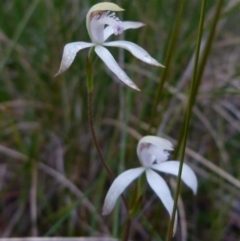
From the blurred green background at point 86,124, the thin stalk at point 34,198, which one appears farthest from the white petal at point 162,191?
the thin stalk at point 34,198

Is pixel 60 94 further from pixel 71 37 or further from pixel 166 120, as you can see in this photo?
pixel 166 120

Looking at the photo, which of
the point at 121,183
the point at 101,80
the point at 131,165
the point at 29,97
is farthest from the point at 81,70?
the point at 121,183

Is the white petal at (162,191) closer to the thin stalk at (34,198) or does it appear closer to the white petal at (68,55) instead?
the white petal at (68,55)

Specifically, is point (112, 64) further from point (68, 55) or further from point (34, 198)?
point (34, 198)

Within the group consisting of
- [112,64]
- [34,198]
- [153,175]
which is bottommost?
[34,198]

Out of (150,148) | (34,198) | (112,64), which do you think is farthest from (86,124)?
(112,64)

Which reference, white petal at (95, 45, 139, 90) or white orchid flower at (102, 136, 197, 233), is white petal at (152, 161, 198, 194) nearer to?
white orchid flower at (102, 136, 197, 233)

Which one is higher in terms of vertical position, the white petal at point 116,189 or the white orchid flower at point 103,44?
the white orchid flower at point 103,44
